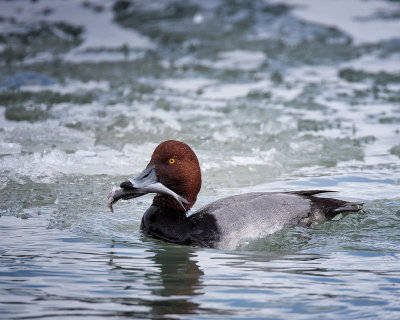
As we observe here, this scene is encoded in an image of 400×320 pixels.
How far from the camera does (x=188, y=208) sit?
627cm

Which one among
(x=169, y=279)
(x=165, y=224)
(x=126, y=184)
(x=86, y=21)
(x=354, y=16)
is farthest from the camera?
(x=354, y=16)

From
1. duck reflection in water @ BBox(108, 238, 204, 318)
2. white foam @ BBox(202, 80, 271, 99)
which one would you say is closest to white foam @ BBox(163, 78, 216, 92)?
white foam @ BBox(202, 80, 271, 99)

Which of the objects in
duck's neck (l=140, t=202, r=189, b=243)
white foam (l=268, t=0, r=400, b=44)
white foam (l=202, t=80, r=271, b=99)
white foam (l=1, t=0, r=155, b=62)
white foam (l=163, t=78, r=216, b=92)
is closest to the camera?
duck's neck (l=140, t=202, r=189, b=243)

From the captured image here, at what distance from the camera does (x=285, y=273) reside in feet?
17.1

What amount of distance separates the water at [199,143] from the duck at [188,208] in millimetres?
136

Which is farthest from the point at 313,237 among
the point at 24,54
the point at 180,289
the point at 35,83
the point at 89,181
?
the point at 24,54

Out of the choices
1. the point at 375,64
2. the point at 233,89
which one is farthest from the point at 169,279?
the point at 375,64

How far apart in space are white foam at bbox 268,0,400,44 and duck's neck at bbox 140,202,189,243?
12.0 meters

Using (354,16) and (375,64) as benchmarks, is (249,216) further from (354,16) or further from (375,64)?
(354,16)

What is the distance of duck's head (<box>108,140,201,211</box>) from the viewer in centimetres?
611

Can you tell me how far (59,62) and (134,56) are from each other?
1758 mm

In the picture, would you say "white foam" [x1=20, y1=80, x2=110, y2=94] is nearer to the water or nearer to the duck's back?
the water

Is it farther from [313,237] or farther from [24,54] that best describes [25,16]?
[313,237]

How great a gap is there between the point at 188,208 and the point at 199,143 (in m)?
3.91
